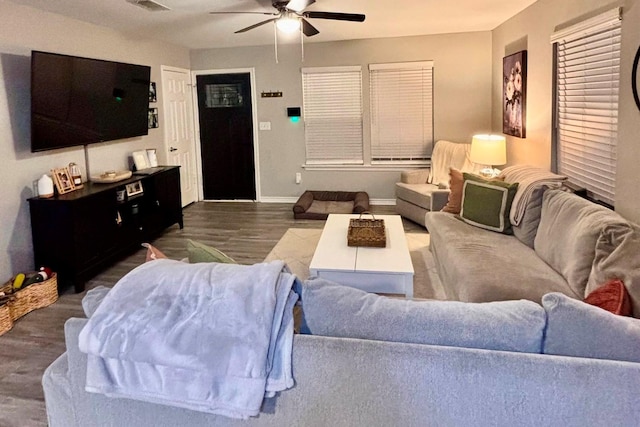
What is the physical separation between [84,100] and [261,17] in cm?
190

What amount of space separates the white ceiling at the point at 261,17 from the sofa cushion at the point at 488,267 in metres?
2.25

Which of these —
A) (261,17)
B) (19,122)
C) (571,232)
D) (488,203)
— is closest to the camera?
(571,232)

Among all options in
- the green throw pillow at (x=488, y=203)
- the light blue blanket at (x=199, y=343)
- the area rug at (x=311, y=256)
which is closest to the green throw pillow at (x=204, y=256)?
the light blue blanket at (x=199, y=343)

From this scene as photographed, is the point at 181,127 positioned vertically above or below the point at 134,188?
above

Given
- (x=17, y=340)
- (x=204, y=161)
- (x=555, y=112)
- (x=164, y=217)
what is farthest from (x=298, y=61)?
(x=17, y=340)

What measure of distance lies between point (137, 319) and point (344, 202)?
538 cm

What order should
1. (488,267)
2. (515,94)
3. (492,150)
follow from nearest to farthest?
(488,267) < (492,150) < (515,94)

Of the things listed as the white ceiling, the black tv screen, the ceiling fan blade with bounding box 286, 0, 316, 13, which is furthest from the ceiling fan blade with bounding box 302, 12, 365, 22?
the black tv screen

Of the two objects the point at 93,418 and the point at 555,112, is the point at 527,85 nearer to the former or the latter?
the point at 555,112

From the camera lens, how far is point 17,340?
311 centimetres

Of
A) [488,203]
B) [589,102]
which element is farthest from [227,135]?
[589,102]

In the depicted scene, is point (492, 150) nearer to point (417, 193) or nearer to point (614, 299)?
point (417, 193)

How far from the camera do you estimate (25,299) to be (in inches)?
137

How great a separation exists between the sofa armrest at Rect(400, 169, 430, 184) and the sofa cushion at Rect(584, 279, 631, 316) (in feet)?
14.3
